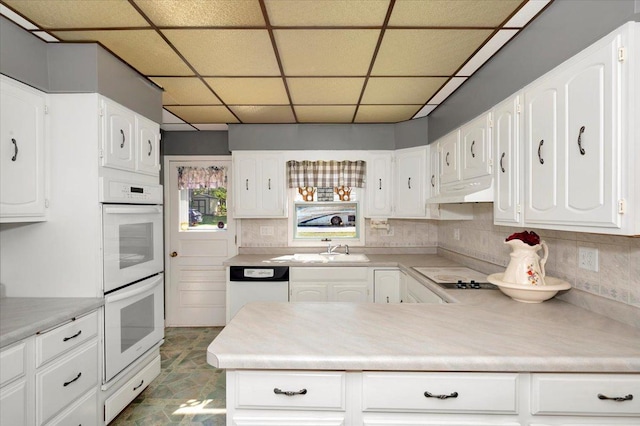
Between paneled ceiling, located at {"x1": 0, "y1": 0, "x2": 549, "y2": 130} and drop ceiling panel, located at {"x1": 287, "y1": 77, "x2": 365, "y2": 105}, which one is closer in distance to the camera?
paneled ceiling, located at {"x1": 0, "y1": 0, "x2": 549, "y2": 130}

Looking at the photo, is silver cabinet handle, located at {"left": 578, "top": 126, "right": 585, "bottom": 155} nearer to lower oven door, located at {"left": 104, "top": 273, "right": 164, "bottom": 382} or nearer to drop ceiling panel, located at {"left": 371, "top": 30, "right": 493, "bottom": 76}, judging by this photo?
drop ceiling panel, located at {"left": 371, "top": 30, "right": 493, "bottom": 76}

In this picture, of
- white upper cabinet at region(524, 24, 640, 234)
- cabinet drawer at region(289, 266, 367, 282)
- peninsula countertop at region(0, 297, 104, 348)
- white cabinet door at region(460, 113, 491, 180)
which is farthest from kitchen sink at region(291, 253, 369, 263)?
white upper cabinet at region(524, 24, 640, 234)

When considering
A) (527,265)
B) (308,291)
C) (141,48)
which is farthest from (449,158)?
(141,48)

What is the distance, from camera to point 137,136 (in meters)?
2.38

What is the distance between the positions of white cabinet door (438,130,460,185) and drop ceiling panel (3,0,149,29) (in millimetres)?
2273

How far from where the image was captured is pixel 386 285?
3.44 meters

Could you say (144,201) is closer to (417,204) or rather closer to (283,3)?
(283,3)

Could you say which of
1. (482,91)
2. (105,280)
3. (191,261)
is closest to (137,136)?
(105,280)

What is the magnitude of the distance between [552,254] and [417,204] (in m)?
1.63

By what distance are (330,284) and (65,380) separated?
87.6 inches

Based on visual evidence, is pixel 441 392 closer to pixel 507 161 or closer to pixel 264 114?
pixel 507 161

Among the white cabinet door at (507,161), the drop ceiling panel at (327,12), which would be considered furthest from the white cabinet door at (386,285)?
the drop ceiling panel at (327,12)

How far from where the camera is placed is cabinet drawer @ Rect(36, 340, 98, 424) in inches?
64.8

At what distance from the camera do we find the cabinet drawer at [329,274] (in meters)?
3.43
